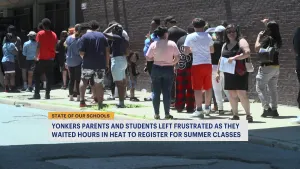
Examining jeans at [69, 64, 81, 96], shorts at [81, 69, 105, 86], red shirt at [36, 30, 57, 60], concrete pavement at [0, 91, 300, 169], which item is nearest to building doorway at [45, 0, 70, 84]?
red shirt at [36, 30, 57, 60]

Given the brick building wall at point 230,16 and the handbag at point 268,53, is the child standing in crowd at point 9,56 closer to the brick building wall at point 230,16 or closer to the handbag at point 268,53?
the brick building wall at point 230,16

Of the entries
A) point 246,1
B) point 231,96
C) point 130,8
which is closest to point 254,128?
point 231,96

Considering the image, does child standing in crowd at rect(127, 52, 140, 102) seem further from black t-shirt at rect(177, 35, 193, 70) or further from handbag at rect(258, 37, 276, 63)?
handbag at rect(258, 37, 276, 63)

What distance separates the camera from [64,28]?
859 inches

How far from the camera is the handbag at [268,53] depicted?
10.4 m

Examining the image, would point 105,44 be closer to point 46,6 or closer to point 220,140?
point 220,140

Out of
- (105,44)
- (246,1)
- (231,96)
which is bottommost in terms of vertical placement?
(231,96)

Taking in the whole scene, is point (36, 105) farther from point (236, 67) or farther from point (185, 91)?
point (236, 67)

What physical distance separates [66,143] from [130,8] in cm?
980

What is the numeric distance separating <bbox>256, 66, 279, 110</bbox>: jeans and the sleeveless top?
951 millimetres

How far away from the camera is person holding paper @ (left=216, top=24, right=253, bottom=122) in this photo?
997 cm

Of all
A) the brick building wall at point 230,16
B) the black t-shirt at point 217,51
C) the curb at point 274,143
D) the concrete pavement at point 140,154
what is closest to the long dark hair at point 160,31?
the black t-shirt at point 217,51

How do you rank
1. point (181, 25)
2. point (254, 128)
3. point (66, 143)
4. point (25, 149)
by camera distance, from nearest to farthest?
point (25, 149) < point (66, 143) < point (254, 128) < point (181, 25)

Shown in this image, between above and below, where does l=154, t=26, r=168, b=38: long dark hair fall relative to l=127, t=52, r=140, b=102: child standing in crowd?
above
